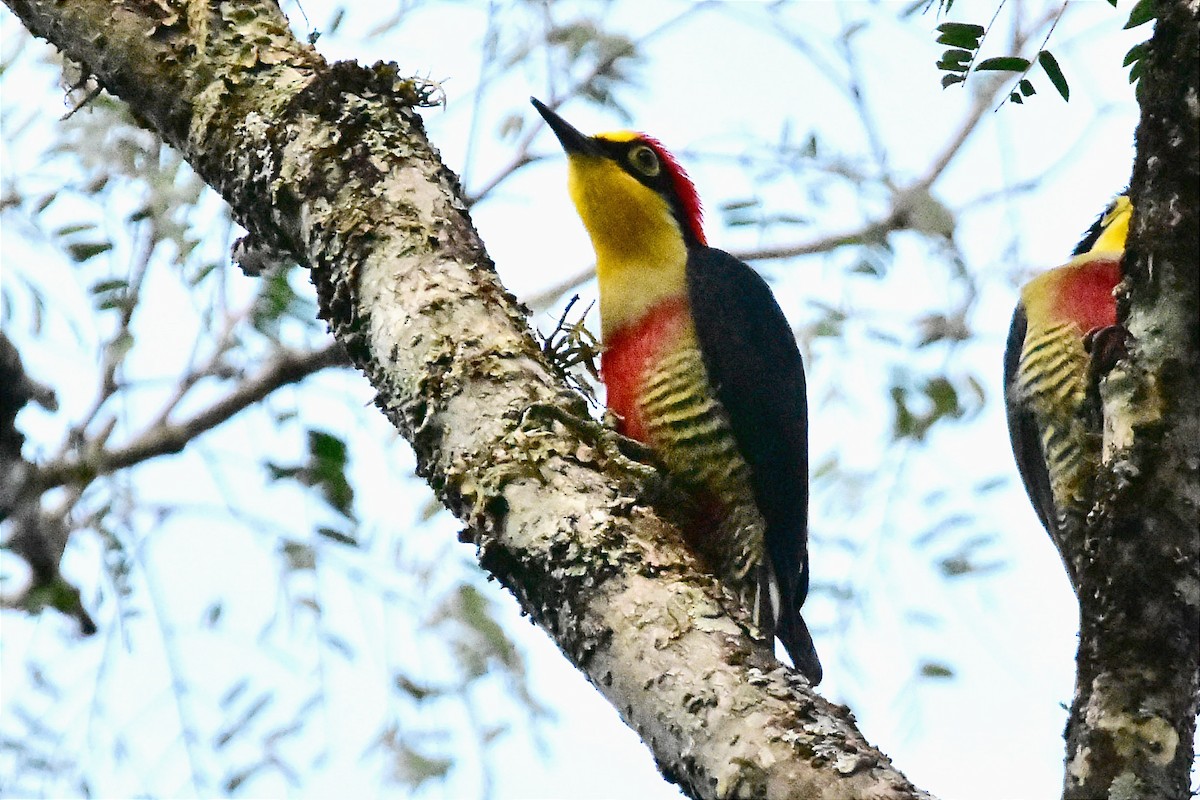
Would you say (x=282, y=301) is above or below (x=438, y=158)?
above

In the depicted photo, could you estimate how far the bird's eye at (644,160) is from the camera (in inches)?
183

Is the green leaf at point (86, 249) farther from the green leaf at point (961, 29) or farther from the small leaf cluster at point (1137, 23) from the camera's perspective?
the small leaf cluster at point (1137, 23)

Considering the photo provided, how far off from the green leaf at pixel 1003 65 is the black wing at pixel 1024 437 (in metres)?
1.39

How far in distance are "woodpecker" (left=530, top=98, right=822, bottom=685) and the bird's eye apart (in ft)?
0.51

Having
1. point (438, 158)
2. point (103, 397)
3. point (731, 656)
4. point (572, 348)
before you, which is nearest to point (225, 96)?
point (438, 158)

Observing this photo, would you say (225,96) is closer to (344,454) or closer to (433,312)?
(433,312)

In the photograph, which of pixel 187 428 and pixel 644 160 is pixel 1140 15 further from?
pixel 187 428

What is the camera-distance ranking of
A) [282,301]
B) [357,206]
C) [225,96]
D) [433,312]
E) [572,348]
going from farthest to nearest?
[282,301] → [572,348] → [225,96] → [357,206] → [433,312]

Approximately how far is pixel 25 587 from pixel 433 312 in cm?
303

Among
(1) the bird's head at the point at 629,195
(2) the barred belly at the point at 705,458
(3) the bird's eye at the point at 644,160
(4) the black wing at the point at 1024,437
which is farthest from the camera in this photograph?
(3) the bird's eye at the point at 644,160

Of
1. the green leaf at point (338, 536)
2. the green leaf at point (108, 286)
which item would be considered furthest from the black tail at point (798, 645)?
the green leaf at point (108, 286)

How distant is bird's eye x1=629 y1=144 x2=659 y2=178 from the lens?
4.66 m

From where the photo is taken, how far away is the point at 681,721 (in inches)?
81.0

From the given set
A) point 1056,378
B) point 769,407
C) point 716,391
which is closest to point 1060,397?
→ point 1056,378
